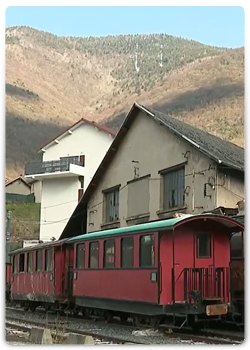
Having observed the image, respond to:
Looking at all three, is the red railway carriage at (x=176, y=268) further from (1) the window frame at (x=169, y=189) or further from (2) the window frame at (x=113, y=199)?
(2) the window frame at (x=113, y=199)

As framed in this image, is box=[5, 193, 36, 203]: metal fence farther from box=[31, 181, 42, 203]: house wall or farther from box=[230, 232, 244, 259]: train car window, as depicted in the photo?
box=[230, 232, 244, 259]: train car window

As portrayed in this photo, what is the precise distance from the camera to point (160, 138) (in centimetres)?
1891

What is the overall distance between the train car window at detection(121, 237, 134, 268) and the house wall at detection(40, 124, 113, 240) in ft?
22.8

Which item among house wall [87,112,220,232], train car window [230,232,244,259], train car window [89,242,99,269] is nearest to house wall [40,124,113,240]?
house wall [87,112,220,232]

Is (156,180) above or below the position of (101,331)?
above

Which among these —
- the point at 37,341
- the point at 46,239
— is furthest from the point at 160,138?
the point at 37,341

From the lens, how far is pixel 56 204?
20047mm

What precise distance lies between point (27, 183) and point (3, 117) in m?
10.5

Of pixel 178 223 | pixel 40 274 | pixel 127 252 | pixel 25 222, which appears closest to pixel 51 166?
pixel 25 222

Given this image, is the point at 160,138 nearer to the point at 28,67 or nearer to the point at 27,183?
the point at 27,183

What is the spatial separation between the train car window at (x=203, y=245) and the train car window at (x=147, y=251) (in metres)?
0.93

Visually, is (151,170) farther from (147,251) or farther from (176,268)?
(176,268)

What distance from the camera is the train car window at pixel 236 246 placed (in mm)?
11758

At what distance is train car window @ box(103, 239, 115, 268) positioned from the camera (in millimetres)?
12805
